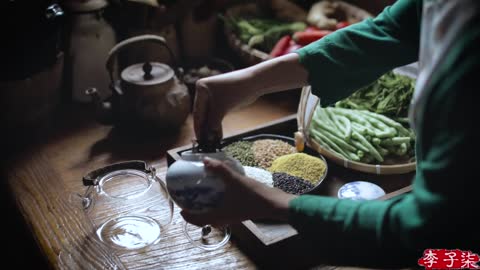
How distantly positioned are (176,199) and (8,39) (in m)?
0.70

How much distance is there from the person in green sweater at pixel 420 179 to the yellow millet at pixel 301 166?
262 mm

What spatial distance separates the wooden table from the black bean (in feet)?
0.60

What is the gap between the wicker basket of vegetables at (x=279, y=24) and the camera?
175cm

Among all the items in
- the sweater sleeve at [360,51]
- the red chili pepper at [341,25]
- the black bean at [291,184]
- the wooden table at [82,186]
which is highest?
the sweater sleeve at [360,51]

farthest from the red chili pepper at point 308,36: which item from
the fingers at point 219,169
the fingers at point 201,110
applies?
the fingers at point 219,169

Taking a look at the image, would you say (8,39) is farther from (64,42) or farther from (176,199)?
(176,199)

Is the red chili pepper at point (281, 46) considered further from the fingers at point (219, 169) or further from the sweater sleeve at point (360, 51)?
the fingers at point (219, 169)

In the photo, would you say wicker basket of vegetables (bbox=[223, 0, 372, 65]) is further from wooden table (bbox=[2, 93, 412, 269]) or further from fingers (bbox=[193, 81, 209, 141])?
fingers (bbox=[193, 81, 209, 141])

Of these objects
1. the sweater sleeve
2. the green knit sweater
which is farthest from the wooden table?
the sweater sleeve

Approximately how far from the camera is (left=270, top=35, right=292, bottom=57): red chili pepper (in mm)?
1733

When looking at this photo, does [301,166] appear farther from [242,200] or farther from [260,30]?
[260,30]

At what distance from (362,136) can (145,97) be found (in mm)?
585

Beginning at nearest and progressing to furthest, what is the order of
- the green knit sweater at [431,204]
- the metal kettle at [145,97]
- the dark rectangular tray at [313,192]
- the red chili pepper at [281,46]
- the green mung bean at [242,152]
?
the green knit sweater at [431,204] < the dark rectangular tray at [313,192] < the green mung bean at [242,152] < the metal kettle at [145,97] < the red chili pepper at [281,46]

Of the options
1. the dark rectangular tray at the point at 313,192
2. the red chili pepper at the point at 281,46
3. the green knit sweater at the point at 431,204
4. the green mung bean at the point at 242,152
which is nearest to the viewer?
the green knit sweater at the point at 431,204
